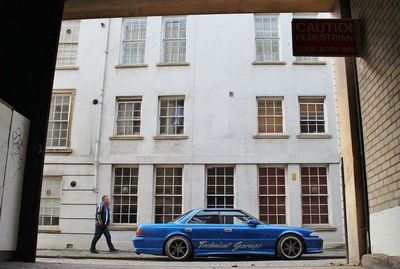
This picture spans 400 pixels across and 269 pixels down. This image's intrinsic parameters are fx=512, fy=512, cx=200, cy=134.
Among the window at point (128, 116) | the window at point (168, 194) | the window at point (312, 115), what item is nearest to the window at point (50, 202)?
the window at point (128, 116)

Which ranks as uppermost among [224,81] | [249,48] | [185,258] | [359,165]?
[249,48]

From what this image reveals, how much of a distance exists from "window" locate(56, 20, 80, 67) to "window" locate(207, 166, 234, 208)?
8.08 m

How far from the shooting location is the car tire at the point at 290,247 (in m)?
14.9

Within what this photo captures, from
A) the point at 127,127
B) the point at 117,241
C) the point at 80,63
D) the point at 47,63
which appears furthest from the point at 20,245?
the point at 80,63

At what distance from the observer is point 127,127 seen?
22.1 metres

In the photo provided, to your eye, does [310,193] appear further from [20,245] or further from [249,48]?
[20,245]

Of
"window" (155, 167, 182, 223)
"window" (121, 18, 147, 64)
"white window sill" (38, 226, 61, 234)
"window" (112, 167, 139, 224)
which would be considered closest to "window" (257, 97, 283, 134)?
"window" (155, 167, 182, 223)

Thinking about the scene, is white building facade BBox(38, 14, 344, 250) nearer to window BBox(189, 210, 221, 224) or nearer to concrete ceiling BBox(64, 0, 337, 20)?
window BBox(189, 210, 221, 224)

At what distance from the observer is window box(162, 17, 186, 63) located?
896 inches

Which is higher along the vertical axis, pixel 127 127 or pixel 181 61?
pixel 181 61

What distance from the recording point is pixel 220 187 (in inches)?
824

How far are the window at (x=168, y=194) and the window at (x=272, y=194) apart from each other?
10.9 feet

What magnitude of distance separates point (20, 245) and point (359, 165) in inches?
209

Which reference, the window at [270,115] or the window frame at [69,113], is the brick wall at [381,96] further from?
the window frame at [69,113]
